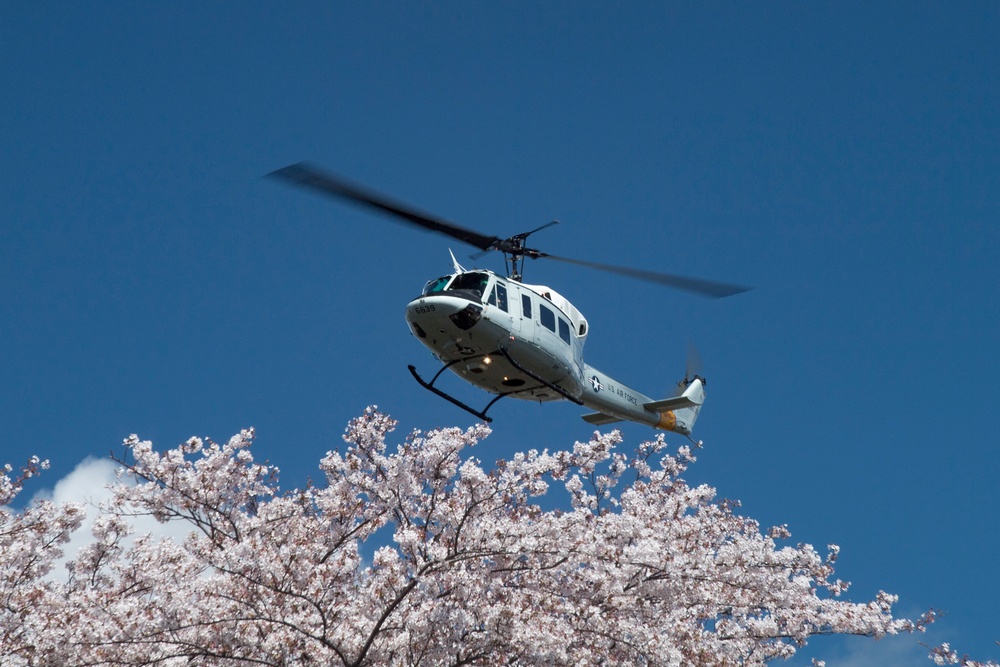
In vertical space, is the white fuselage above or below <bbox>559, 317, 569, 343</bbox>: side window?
below

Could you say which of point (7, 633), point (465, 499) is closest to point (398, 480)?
point (465, 499)

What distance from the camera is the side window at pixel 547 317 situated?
17.2 metres

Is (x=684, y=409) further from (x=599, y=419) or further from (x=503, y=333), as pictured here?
(x=503, y=333)

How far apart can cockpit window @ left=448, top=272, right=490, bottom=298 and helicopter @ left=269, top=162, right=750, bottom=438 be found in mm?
19

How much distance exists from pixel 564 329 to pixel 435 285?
10.1 feet

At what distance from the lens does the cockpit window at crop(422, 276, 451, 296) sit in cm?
1628

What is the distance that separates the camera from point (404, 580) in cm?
1281

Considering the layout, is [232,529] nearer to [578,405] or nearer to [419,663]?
[419,663]

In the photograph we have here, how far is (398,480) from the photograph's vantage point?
15789 millimetres

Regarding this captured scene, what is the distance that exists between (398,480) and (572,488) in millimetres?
4618

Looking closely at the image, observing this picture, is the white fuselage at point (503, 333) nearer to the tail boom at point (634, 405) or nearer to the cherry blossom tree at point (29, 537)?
the tail boom at point (634, 405)

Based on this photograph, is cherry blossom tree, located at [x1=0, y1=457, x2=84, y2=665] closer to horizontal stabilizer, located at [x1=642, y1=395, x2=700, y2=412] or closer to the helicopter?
the helicopter

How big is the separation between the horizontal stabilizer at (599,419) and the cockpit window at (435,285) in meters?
6.21

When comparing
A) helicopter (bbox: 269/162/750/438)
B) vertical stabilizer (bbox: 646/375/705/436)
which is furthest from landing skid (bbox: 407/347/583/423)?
vertical stabilizer (bbox: 646/375/705/436)
